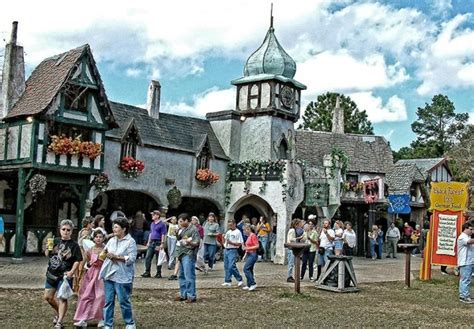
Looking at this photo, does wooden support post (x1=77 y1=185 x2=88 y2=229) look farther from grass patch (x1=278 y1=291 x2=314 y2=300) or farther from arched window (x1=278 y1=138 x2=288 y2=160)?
grass patch (x1=278 y1=291 x2=314 y2=300)

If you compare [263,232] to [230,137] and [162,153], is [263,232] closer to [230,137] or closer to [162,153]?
[162,153]

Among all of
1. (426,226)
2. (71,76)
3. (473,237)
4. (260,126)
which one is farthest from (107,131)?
(426,226)

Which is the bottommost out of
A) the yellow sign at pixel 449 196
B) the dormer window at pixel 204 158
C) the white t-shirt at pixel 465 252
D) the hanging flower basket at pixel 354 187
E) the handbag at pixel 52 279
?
the handbag at pixel 52 279

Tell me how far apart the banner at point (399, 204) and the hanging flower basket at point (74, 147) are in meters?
19.3

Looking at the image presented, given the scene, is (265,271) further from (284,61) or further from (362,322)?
(284,61)

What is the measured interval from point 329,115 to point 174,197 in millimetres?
35177

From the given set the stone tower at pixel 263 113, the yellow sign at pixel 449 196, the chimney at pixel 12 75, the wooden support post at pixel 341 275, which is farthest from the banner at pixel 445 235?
the chimney at pixel 12 75

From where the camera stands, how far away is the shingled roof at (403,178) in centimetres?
3925

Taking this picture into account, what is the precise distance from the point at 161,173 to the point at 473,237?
13257mm

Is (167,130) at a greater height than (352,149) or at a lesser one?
lesser

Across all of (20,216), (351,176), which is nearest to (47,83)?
(20,216)

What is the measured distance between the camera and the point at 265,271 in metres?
19.8

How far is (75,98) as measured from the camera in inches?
826

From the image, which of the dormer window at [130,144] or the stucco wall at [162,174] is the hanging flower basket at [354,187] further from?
the dormer window at [130,144]
